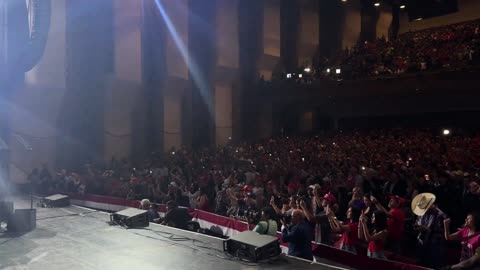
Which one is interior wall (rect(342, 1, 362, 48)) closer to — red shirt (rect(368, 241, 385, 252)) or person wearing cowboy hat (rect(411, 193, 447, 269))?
person wearing cowboy hat (rect(411, 193, 447, 269))

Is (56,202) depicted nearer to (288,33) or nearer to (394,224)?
(394,224)

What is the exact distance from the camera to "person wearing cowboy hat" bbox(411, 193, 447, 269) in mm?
5102

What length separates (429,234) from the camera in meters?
5.17

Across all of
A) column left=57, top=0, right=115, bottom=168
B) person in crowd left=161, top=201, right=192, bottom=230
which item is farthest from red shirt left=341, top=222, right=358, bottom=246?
column left=57, top=0, right=115, bottom=168

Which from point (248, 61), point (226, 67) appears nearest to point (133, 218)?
point (226, 67)

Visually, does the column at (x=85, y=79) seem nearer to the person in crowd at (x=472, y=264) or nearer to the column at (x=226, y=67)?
the column at (x=226, y=67)

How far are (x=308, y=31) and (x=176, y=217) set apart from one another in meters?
20.8

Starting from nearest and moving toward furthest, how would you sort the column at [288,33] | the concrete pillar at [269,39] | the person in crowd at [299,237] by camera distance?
the person in crowd at [299,237], the concrete pillar at [269,39], the column at [288,33]

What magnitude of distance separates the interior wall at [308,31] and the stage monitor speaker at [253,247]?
20937mm

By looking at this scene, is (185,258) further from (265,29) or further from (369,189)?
(265,29)

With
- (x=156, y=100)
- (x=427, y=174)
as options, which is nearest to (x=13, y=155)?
(x=156, y=100)

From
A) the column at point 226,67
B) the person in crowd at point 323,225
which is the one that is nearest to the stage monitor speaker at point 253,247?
the person in crowd at point 323,225

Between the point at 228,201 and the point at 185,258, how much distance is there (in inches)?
123

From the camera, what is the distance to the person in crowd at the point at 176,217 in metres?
7.73
